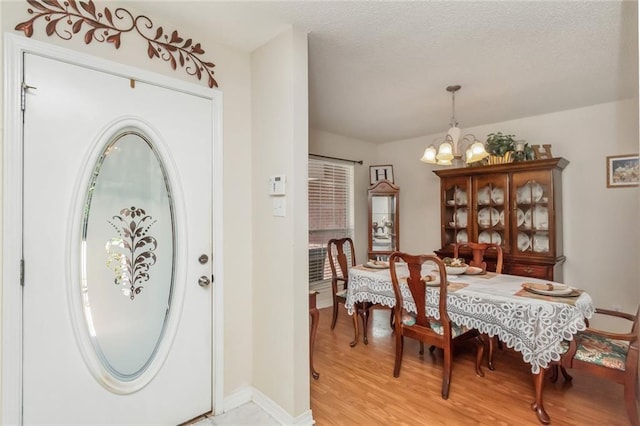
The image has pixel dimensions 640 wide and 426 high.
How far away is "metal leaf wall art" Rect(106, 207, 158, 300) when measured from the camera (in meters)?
1.78

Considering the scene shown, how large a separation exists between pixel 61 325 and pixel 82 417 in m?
0.49

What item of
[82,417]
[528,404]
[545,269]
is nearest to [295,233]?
[82,417]


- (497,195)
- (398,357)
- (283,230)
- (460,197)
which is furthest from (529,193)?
(283,230)

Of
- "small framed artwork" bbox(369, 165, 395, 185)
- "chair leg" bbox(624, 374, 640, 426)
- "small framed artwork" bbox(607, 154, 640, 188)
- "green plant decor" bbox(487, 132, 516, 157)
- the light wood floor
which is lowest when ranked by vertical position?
the light wood floor

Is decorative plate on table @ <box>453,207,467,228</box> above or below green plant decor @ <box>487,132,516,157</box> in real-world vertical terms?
below

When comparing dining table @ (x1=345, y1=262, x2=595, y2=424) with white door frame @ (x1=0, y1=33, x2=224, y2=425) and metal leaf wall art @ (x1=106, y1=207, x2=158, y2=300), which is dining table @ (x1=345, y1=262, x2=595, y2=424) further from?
white door frame @ (x1=0, y1=33, x2=224, y2=425)

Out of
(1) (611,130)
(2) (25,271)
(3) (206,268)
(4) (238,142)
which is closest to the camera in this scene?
(2) (25,271)

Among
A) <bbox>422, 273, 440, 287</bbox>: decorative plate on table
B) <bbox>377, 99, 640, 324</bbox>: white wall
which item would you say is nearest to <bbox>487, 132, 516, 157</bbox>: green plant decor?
<bbox>377, 99, 640, 324</bbox>: white wall

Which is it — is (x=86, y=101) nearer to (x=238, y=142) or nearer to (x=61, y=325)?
(x=238, y=142)

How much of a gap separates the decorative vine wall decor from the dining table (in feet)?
7.38

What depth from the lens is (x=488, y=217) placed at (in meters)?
3.98

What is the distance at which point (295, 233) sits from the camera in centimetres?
195

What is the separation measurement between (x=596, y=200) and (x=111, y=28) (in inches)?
176

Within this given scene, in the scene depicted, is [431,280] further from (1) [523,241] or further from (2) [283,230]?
(1) [523,241]
